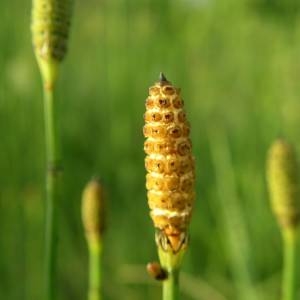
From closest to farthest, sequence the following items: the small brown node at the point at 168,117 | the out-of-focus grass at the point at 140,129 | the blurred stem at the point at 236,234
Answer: the small brown node at the point at 168,117 → the blurred stem at the point at 236,234 → the out-of-focus grass at the point at 140,129

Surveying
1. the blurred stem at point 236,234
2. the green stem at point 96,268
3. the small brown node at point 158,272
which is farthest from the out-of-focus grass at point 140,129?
the small brown node at point 158,272

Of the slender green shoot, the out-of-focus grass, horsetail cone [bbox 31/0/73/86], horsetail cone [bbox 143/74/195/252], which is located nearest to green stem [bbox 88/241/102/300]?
the slender green shoot

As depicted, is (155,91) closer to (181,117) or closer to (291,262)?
(181,117)

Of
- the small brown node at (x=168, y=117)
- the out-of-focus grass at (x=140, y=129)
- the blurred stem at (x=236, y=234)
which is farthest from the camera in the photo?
the out-of-focus grass at (x=140, y=129)

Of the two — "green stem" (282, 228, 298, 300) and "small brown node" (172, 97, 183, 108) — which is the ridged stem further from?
"green stem" (282, 228, 298, 300)

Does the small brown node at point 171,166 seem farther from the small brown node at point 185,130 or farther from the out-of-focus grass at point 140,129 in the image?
the out-of-focus grass at point 140,129

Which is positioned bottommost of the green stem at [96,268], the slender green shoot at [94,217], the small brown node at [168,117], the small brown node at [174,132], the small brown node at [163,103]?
the green stem at [96,268]

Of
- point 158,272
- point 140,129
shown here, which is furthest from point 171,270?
point 140,129
